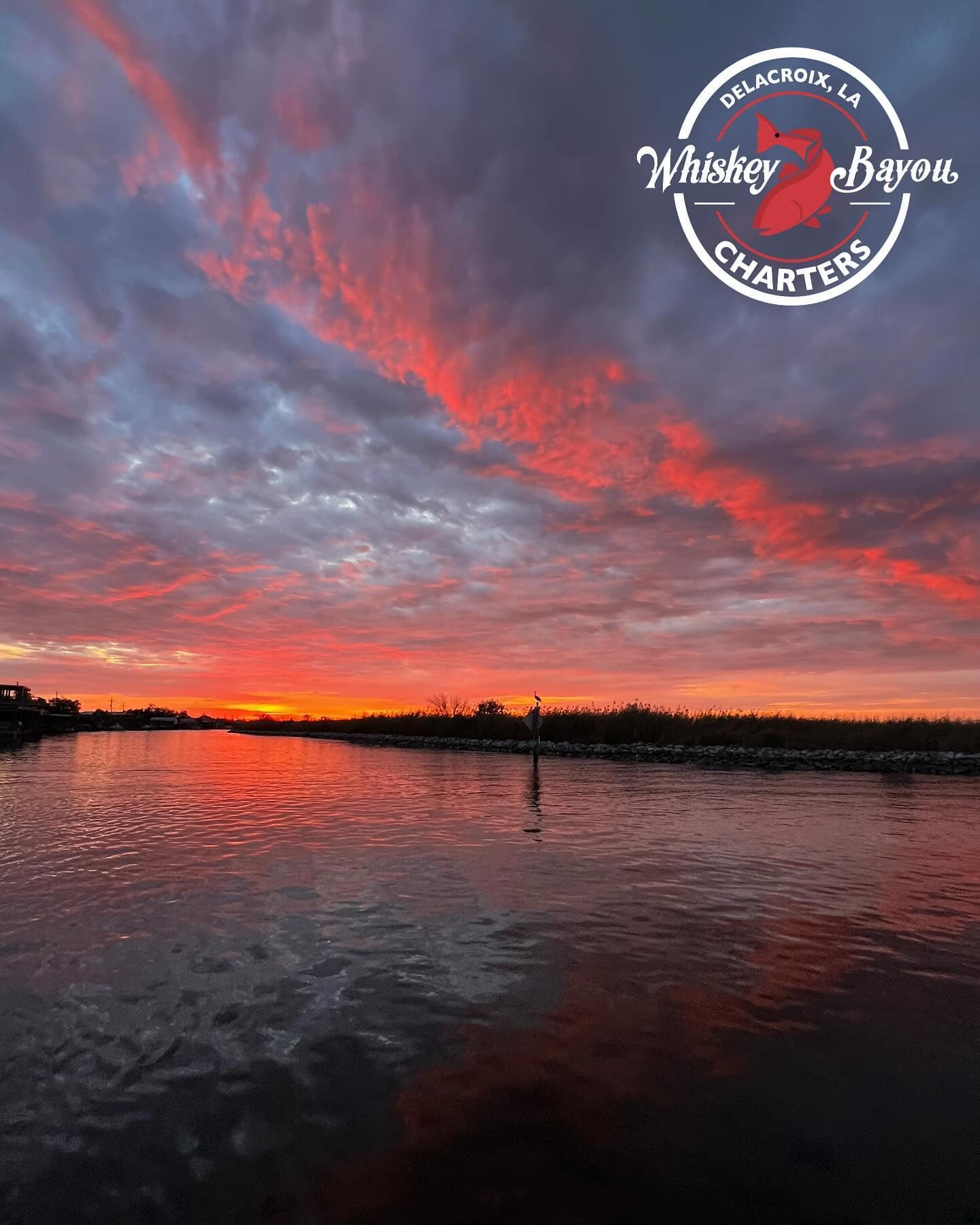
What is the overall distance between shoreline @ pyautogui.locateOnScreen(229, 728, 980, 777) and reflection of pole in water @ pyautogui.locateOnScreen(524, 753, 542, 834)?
36.2ft

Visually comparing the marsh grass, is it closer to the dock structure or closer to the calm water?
the calm water

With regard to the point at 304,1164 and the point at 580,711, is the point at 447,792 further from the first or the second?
the point at 580,711

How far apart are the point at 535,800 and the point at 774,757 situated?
75.7ft

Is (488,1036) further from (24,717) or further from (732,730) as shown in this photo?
(24,717)

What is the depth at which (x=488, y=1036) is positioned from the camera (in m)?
4.95

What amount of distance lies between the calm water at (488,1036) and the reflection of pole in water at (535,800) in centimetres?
280

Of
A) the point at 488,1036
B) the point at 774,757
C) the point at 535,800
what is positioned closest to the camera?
the point at 488,1036

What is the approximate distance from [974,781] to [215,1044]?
1277 inches

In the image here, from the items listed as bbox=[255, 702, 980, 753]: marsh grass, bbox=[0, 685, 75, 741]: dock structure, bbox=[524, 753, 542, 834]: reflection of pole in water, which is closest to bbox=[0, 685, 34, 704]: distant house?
bbox=[0, 685, 75, 741]: dock structure

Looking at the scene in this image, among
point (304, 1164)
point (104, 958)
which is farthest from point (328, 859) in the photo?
point (304, 1164)

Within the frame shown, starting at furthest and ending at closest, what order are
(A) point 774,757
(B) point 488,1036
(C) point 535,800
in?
(A) point 774,757 → (C) point 535,800 → (B) point 488,1036

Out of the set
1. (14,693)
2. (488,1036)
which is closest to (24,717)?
(14,693)

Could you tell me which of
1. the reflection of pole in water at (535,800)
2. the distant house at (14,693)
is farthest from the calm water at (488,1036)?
the distant house at (14,693)

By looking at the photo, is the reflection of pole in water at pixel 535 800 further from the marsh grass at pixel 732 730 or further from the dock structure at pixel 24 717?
the dock structure at pixel 24 717
